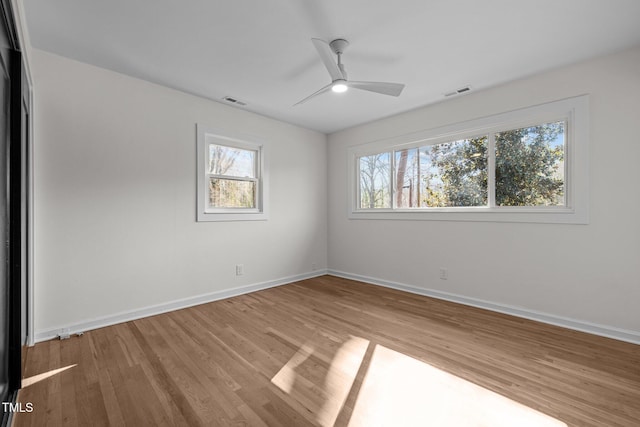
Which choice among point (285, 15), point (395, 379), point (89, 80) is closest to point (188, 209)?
point (89, 80)

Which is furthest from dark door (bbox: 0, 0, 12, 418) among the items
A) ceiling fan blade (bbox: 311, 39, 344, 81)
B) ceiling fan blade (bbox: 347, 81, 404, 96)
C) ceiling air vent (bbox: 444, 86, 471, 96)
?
ceiling air vent (bbox: 444, 86, 471, 96)

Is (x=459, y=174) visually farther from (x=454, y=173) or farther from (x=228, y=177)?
(x=228, y=177)

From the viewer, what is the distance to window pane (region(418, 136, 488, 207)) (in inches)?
134

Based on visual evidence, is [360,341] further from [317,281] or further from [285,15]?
[285,15]

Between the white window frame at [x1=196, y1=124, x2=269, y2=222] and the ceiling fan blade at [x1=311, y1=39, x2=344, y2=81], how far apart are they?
1.92m

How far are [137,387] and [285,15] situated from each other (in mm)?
2695

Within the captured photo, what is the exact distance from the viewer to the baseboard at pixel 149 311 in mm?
2479

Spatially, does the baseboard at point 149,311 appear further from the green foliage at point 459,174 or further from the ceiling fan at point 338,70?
the ceiling fan at point 338,70

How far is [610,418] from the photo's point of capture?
5.00ft

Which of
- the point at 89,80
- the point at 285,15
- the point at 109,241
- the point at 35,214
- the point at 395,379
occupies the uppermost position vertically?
the point at 285,15

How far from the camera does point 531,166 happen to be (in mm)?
3035

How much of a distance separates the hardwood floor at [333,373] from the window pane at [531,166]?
1297 millimetres

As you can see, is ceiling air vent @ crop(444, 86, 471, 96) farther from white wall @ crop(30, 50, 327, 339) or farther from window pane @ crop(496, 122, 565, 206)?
white wall @ crop(30, 50, 327, 339)

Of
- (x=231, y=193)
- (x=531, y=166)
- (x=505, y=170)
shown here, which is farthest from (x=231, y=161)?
(x=531, y=166)
